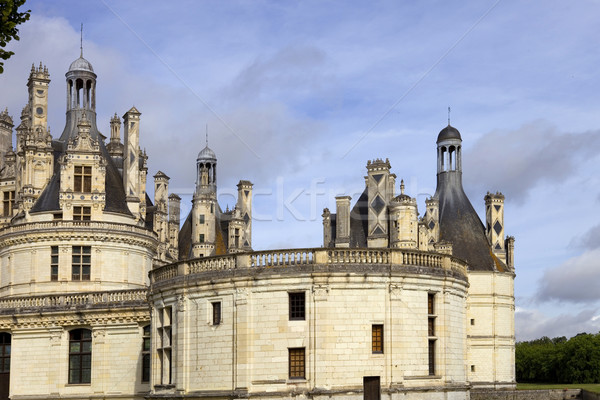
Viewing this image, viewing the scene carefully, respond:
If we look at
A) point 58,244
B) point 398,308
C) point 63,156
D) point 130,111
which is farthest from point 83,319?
point 398,308

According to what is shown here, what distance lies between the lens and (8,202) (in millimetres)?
58156

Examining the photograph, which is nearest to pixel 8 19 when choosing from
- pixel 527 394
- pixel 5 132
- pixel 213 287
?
pixel 213 287

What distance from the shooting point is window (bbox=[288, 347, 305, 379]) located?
30.8 m

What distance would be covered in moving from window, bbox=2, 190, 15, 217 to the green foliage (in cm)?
6671

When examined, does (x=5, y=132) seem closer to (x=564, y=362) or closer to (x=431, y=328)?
(x=431, y=328)

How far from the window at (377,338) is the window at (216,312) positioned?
558 centimetres

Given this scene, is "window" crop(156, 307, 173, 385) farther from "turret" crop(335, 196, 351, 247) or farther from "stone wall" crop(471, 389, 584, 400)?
"turret" crop(335, 196, 351, 247)

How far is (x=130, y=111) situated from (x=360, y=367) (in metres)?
31.2

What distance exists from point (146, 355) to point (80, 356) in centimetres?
399

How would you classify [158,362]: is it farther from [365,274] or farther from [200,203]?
[200,203]

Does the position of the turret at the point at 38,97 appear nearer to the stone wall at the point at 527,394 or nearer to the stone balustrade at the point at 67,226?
the stone balustrade at the point at 67,226

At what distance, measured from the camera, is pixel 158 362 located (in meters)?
35.8

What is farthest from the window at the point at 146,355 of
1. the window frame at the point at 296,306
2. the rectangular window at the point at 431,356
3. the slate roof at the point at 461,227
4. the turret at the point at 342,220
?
the slate roof at the point at 461,227

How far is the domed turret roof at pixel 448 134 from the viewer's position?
249 ft
